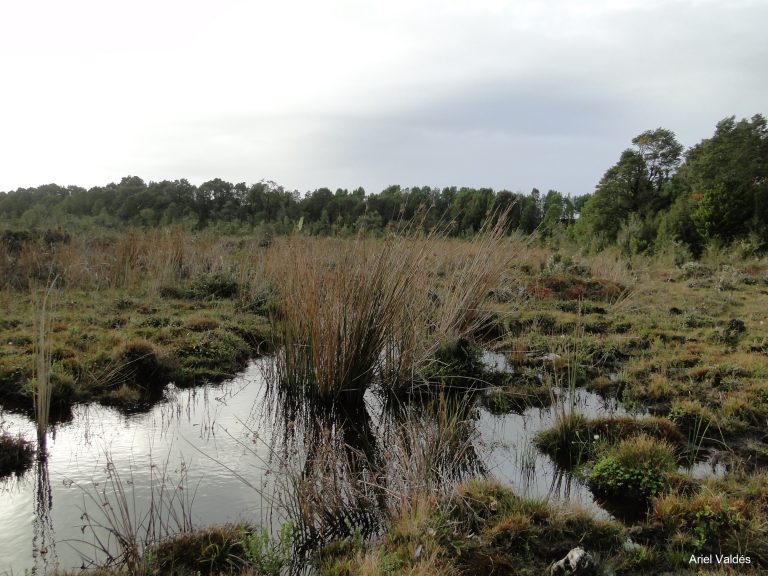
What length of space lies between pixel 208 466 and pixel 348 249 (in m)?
1.86

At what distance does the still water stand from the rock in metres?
0.67

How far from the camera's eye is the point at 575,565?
2193 mm

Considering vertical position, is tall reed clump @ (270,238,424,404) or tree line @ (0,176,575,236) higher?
tree line @ (0,176,575,236)

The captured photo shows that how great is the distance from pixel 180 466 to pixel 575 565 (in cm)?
224

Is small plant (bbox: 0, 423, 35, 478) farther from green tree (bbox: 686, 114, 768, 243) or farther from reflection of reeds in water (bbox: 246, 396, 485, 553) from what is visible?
green tree (bbox: 686, 114, 768, 243)

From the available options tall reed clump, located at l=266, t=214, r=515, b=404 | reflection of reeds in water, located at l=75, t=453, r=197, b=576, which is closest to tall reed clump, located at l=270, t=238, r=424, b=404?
tall reed clump, located at l=266, t=214, r=515, b=404

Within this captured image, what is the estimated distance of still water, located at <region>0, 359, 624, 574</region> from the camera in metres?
2.56

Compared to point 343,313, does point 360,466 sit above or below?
below

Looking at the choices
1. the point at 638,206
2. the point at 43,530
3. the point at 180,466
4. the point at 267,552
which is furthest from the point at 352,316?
the point at 638,206

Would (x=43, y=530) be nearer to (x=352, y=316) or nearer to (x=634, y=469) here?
(x=352, y=316)

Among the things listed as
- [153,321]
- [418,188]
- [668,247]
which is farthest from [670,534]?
[668,247]

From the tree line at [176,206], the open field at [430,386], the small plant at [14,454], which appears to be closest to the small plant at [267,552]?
the open field at [430,386]

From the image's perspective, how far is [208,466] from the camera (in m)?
3.22

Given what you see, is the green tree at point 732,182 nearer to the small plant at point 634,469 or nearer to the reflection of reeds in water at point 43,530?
the small plant at point 634,469
